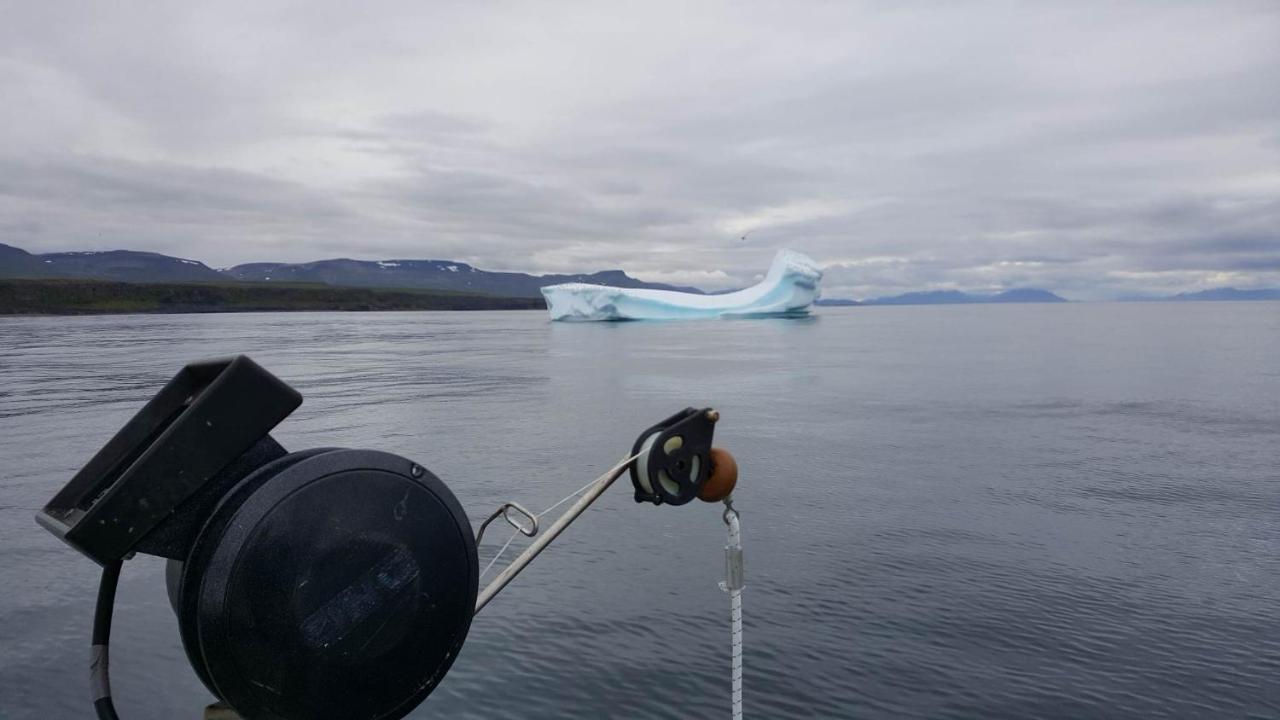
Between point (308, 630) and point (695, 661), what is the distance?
4.28 metres

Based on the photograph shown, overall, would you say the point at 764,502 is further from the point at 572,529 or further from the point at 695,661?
the point at 695,661

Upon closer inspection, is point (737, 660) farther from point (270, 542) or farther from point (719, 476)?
point (270, 542)

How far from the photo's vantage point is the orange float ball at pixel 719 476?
297 centimetres

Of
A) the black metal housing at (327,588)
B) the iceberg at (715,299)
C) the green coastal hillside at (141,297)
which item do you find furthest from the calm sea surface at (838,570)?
the green coastal hillside at (141,297)

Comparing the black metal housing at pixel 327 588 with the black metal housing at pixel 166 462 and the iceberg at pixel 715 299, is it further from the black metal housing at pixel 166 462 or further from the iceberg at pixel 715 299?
the iceberg at pixel 715 299

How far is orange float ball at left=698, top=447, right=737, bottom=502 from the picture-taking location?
2969 mm

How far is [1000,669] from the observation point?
19.6ft

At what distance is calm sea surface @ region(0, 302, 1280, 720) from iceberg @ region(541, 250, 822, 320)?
1759 inches

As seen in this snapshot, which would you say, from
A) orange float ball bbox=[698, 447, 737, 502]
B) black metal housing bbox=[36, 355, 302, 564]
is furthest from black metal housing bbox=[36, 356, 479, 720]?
orange float ball bbox=[698, 447, 737, 502]

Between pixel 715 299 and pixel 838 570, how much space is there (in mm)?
64036

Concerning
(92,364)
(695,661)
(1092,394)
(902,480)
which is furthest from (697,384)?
(92,364)

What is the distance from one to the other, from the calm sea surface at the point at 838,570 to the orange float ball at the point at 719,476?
297cm

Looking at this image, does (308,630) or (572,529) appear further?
(572,529)

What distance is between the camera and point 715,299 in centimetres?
7156
